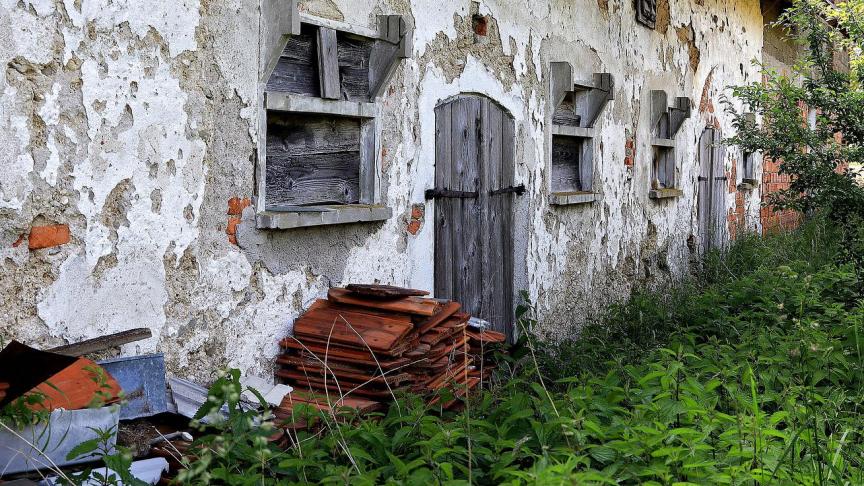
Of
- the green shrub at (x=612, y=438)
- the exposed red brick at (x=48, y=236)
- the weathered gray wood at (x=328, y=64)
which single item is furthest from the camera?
the weathered gray wood at (x=328, y=64)

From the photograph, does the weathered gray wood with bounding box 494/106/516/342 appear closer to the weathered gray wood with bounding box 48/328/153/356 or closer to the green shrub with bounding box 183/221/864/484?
the green shrub with bounding box 183/221/864/484

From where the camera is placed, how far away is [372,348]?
399 cm

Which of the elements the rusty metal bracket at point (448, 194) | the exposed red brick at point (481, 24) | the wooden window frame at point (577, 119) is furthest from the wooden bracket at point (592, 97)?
the rusty metal bracket at point (448, 194)

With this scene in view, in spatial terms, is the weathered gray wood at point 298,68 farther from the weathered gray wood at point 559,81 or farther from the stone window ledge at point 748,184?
the stone window ledge at point 748,184

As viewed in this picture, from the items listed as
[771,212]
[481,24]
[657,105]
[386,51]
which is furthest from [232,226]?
[771,212]

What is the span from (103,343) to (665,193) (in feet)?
22.7

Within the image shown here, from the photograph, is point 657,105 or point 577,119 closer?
point 577,119

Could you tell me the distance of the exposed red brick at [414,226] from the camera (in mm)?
5098

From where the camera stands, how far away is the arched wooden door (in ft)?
17.8

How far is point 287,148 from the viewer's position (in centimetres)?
427

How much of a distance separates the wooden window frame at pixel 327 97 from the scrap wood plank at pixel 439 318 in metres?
0.61

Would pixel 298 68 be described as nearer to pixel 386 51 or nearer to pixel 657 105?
pixel 386 51

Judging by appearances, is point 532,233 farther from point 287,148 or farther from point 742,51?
point 742,51

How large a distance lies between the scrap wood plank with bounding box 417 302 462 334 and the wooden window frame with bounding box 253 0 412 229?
607 millimetres
